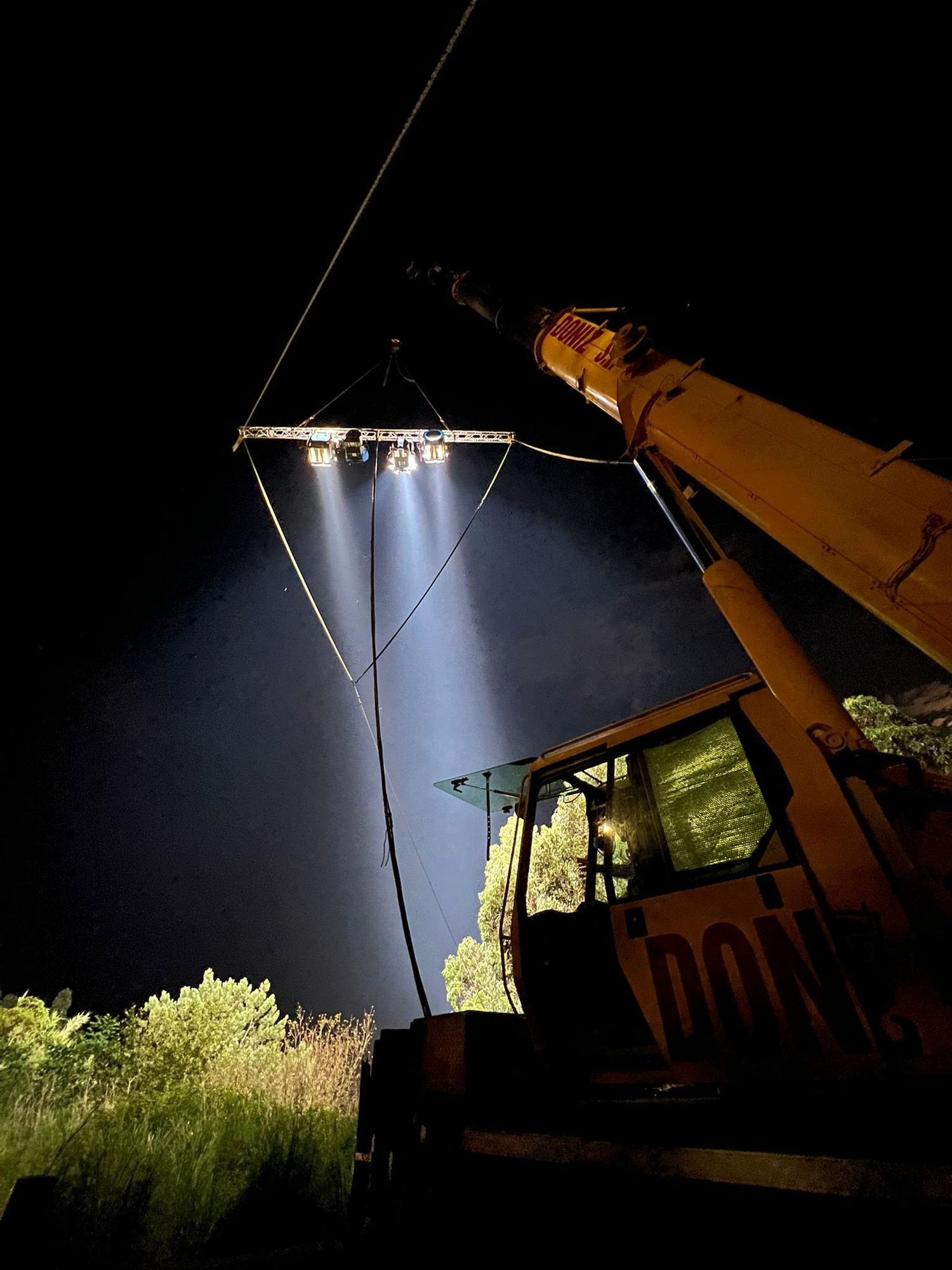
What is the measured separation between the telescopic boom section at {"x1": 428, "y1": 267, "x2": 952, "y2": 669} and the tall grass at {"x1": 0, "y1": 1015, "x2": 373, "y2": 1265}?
25.8ft

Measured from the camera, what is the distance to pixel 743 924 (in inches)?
111

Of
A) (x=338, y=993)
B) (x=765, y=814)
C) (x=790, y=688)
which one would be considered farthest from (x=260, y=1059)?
(x=338, y=993)

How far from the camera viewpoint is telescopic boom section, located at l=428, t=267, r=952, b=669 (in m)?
2.28

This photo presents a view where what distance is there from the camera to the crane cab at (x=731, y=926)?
2426 millimetres

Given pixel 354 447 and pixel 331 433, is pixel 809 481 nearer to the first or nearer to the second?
pixel 354 447

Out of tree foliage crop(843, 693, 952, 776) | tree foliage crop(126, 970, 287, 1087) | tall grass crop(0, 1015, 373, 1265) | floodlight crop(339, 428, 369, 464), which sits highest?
floodlight crop(339, 428, 369, 464)

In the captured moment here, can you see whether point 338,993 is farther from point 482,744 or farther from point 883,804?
point 883,804

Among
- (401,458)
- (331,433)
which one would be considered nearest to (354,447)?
(331,433)

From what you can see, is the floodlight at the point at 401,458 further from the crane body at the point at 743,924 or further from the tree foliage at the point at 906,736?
the tree foliage at the point at 906,736

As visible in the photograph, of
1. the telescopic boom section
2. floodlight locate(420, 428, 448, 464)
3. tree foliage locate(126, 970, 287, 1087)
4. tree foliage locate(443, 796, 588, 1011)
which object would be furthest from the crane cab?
tree foliage locate(126, 970, 287, 1087)

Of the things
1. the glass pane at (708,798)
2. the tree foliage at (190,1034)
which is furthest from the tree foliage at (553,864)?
the glass pane at (708,798)

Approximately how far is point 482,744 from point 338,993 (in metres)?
30.6

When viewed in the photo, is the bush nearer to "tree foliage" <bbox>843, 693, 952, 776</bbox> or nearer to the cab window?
the cab window

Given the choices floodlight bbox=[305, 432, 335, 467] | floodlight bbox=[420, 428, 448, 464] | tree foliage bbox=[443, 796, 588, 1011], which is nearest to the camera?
floodlight bbox=[305, 432, 335, 467]
